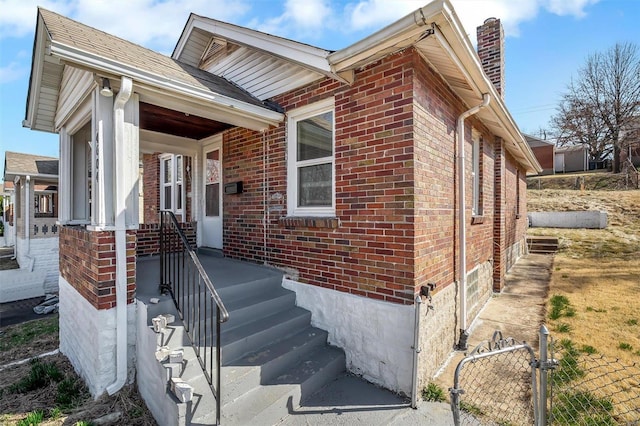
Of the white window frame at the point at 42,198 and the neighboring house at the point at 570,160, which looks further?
the neighboring house at the point at 570,160

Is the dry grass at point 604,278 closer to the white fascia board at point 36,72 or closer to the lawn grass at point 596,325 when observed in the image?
the lawn grass at point 596,325

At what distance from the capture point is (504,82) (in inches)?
313

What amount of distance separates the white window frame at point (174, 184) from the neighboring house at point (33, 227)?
302 inches

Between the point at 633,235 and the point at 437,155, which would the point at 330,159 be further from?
the point at 633,235

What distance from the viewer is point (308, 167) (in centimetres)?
435

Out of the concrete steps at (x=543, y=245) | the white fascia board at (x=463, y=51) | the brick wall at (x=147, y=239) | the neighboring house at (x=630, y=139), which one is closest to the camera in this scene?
the white fascia board at (x=463, y=51)

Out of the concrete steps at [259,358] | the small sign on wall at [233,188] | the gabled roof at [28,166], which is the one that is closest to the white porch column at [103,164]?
the concrete steps at [259,358]

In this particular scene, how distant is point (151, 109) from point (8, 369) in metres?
4.16

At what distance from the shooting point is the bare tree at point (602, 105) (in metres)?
22.1

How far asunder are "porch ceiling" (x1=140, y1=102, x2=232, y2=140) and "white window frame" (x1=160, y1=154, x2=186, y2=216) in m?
1.23

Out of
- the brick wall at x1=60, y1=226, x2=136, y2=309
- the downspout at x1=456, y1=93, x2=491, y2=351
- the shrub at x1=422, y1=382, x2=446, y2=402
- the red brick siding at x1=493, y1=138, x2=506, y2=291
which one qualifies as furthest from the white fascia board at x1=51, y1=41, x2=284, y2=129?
the red brick siding at x1=493, y1=138, x2=506, y2=291

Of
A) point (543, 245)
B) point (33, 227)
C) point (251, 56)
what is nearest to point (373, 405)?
point (251, 56)

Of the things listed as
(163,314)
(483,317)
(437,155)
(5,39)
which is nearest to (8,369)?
(163,314)

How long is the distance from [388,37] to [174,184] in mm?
5914
